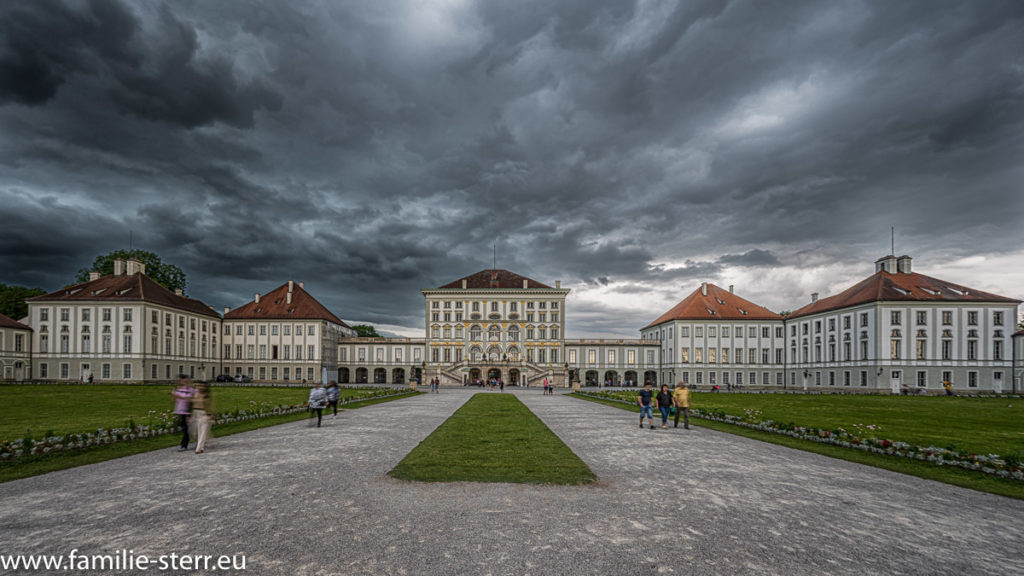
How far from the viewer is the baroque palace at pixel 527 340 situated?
56.4 meters

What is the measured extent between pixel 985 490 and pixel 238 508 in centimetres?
1269

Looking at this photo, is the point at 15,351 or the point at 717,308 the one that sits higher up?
the point at 717,308

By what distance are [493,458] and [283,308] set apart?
247 feet

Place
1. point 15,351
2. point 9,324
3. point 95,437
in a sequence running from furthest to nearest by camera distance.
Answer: point 15,351, point 9,324, point 95,437

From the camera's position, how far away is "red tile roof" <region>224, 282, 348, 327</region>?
77.6 m

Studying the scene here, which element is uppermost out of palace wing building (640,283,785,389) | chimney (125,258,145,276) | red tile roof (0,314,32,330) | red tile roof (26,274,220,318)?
chimney (125,258,145,276)

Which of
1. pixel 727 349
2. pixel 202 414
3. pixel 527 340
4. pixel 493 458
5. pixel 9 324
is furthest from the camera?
pixel 527 340

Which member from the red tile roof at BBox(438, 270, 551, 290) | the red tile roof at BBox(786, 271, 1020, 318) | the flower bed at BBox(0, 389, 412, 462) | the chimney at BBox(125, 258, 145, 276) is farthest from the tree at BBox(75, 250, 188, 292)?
the red tile roof at BBox(786, 271, 1020, 318)

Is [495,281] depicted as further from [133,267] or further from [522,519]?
[522,519]

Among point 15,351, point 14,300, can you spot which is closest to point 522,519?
point 15,351

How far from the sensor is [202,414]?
12.8m

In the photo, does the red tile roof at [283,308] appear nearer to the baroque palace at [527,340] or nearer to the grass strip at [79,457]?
the baroque palace at [527,340]

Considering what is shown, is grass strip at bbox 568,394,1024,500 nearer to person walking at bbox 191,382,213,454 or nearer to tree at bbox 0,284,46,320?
person walking at bbox 191,382,213,454

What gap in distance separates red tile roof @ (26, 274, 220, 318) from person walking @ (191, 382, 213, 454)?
5763cm
